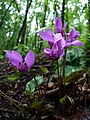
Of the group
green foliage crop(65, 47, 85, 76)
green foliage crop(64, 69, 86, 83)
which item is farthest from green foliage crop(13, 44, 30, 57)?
green foliage crop(64, 69, 86, 83)

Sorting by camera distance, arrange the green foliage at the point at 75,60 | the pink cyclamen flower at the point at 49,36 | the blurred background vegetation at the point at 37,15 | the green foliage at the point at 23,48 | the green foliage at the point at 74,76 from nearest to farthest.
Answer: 1. the pink cyclamen flower at the point at 49,36
2. the green foliage at the point at 74,76
3. the green foliage at the point at 75,60
4. the green foliage at the point at 23,48
5. the blurred background vegetation at the point at 37,15

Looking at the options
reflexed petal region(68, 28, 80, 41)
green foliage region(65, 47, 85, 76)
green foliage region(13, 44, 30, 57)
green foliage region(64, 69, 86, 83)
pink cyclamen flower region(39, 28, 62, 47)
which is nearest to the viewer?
pink cyclamen flower region(39, 28, 62, 47)

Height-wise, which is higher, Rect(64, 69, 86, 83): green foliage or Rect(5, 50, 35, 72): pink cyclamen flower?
Rect(5, 50, 35, 72): pink cyclamen flower

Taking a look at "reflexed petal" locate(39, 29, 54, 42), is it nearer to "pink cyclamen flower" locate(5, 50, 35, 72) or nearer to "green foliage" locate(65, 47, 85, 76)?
"pink cyclamen flower" locate(5, 50, 35, 72)

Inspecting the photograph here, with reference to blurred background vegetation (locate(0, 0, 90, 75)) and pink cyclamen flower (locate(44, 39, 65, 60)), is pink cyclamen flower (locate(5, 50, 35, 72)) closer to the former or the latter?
pink cyclamen flower (locate(44, 39, 65, 60))

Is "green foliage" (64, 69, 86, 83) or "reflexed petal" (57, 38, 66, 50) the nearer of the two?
"reflexed petal" (57, 38, 66, 50)

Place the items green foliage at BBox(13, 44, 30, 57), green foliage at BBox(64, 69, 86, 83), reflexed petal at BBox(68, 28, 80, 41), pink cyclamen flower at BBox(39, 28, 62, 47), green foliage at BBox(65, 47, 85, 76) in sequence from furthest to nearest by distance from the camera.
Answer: green foliage at BBox(13, 44, 30, 57), green foliage at BBox(65, 47, 85, 76), green foliage at BBox(64, 69, 86, 83), reflexed petal at BBox(68, 28, 80, 41), pink cyclamen flower at BBox(39, 28, 62, 47)

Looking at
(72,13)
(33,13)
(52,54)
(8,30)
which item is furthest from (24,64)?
(8,30)

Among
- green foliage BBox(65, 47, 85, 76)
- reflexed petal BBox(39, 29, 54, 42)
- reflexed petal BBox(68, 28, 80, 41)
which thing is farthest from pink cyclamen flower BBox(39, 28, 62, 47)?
green foliage BBox(65, 47, 85, 76)

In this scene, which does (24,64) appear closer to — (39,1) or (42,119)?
(42,119)

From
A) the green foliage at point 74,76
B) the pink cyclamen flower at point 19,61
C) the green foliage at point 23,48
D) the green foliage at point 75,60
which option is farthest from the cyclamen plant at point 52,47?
the green foliage at point 23,48

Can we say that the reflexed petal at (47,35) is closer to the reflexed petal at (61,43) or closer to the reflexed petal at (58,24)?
the reflexed petal at (61,43)

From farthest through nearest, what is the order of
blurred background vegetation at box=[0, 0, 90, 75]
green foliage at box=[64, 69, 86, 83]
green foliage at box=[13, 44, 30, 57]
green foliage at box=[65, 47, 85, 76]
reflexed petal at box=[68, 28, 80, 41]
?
1. blurred background vegetation at box=[0, 0, 90, 75]
2. green foliage at box=[13, 44, 30, 57]
3. green foliage at box=[65, 47, 85, 76]
4. green foliage at box=[64, 69, 86, 83]
5. reflexed petal at box=[68, 28, 80, 41]
